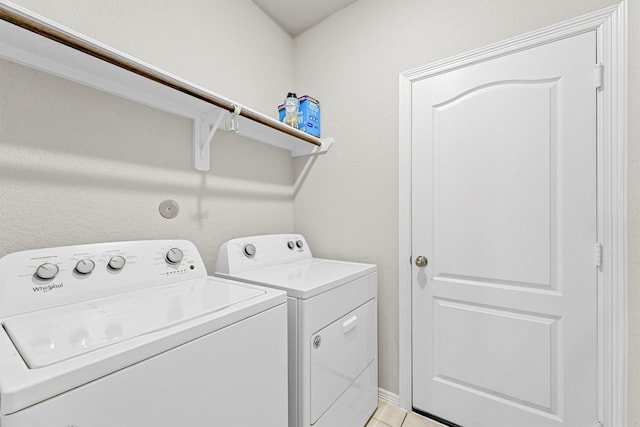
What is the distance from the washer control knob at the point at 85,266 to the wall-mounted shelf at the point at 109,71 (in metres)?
0.67

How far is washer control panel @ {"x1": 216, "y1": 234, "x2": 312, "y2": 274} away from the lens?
143 cm

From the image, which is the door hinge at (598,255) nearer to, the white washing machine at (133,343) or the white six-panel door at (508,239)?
the white six-panel door at (508,239)

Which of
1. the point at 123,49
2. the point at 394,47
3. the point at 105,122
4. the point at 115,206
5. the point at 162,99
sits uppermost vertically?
the point at 394,47

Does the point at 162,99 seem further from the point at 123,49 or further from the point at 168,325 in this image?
the point at 168,325

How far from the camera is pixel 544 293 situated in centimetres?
128

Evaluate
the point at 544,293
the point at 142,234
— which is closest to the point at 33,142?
the point at 142,234

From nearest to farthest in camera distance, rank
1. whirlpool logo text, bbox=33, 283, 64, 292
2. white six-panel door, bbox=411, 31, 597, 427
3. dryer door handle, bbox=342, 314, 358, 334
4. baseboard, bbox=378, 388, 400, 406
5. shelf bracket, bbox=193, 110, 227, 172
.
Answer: whirlpool logo text, bbox=33, 283, 64, 292
white six-panel door, bbox=411, 31, 597, 427
dryer door handle, bbox=342, 314, 358, 334
shelf bracket, bbox=193, 110, 227, 172
baseboard, bbox=378, 388, 400, 406

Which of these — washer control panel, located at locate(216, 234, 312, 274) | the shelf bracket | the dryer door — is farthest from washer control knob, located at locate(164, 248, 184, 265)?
the dryer door

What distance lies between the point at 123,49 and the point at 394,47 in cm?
146

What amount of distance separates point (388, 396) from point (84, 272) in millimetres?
1722

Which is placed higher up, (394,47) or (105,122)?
(394,47)

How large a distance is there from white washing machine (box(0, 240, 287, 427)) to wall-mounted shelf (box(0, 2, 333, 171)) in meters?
0.64

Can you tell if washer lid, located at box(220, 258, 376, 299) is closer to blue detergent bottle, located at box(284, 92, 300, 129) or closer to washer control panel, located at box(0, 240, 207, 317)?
washer control panel, located at box(0, 240, 207, 317)

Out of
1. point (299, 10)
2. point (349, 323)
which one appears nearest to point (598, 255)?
point (349, 323)
